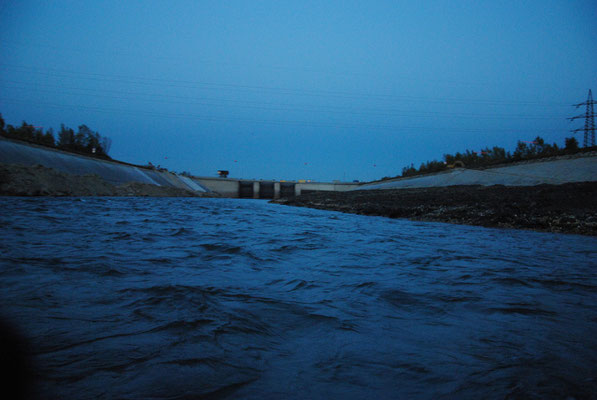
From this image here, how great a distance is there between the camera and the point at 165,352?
169 cm

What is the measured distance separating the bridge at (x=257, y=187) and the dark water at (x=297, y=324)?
197 ft

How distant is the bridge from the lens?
63.7 meters

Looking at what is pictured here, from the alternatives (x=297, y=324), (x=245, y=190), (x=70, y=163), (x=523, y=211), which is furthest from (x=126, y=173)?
(x=297, y=324)

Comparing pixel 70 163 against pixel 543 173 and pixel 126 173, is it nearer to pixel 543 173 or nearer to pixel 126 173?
pixel 126 173

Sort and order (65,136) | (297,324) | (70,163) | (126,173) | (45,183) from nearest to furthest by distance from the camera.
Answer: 1. (297,324)
2. (45,183)
3. (70,163)
4. (126,173)
5. (65,136)

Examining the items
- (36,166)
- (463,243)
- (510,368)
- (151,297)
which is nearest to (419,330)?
(510,368)

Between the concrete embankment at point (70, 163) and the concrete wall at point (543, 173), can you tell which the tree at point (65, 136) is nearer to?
the concrete embankment at point (70, 163)

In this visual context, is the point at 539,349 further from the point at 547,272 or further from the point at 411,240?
the point at 411,240

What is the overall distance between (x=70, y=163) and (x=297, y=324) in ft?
105

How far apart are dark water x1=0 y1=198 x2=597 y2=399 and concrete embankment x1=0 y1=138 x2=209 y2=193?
906 inches

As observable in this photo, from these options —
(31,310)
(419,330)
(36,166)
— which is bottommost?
(419,330)

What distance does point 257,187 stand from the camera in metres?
65.0

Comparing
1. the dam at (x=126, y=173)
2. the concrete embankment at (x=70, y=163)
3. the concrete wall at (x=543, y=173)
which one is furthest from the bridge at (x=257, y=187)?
the concrete wall at (x=543, y=173)

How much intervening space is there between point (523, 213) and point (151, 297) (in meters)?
11.2
